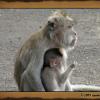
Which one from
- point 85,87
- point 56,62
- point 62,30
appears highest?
point 62,30

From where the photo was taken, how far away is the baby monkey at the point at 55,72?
1.90m

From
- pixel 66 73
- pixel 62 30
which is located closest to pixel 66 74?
pixel 66 73

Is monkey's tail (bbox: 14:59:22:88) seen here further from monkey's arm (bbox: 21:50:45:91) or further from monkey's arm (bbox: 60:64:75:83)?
monkey's arm (bbox: 60:64:75:83)

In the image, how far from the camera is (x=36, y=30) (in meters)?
1.88

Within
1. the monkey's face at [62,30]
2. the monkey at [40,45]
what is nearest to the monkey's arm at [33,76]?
the monkey at [40,45]

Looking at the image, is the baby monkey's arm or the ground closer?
the ground

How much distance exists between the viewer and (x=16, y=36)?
188 centimetres

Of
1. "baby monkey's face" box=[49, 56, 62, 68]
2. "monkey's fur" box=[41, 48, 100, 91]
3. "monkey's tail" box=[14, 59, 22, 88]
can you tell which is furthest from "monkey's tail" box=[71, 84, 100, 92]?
"monkey's tail" box=[14, 59, 22, 88]

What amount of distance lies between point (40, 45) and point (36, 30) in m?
0.08

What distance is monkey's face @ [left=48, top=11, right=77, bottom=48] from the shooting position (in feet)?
6.01

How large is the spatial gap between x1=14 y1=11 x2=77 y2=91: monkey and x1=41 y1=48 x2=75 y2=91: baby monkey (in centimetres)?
3

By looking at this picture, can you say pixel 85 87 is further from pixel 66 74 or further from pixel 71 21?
pixel 71 21

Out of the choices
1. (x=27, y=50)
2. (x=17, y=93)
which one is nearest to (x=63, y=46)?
(x=27, y=50)

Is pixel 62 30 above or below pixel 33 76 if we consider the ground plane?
above
